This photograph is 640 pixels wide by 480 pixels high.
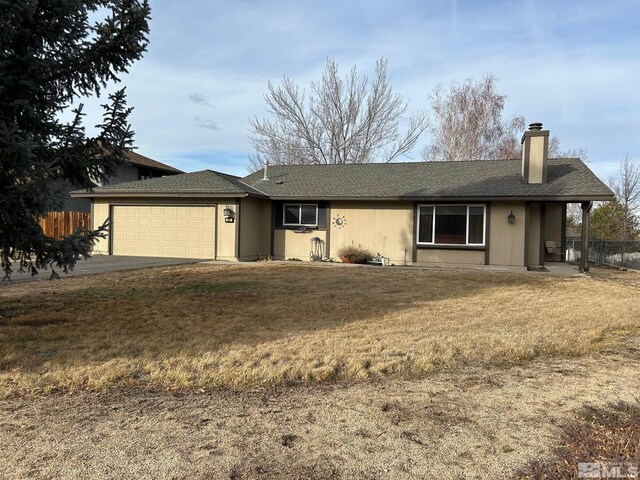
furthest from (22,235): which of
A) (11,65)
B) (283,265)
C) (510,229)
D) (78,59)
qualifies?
(510,229)

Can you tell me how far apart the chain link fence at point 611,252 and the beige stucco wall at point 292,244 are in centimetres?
1097

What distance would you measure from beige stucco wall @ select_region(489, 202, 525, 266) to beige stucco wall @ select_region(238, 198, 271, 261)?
25.2ft

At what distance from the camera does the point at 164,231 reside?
16.4 meters

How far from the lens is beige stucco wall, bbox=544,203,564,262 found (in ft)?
53.7

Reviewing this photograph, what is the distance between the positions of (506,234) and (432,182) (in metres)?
3.10

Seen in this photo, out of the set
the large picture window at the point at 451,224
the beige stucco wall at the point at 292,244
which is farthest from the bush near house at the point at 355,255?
the large picture window at the point at 451,224

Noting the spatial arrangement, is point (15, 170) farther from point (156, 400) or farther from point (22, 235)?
point (156, 400)

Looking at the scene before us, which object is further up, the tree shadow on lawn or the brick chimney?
the brick chimney

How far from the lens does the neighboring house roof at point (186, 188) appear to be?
1535 centimetres

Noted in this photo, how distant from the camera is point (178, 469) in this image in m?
2.54

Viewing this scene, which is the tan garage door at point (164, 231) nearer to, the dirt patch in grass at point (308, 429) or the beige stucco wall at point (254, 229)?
the beige stucco wall at point (254, 229)

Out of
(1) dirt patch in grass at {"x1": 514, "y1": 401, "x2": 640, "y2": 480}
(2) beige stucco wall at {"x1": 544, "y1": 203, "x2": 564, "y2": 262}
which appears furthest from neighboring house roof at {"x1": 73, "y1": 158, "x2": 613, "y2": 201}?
(1) dirt patch in grass at {"x1": 514, "y1": 401, "x2": 640, "y2": 480}

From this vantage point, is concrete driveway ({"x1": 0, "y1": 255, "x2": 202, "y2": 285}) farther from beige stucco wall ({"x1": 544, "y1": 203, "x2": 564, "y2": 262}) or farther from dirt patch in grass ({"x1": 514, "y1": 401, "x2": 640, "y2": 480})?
beige stucco wall ({"x1": 544, "y1": 203, "x2": 564, "y2": 262})

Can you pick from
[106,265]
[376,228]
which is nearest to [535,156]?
[376,228]
